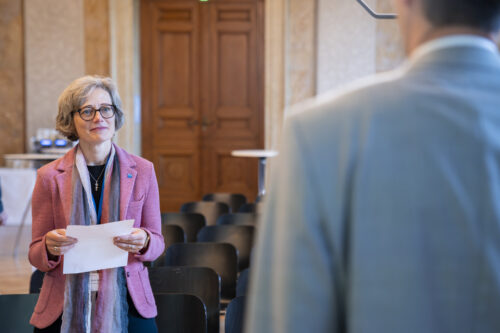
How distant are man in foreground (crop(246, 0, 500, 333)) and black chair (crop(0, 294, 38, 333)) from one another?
2.10 meters

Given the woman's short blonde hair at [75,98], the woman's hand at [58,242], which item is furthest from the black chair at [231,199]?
the woman's hand at [58,242]

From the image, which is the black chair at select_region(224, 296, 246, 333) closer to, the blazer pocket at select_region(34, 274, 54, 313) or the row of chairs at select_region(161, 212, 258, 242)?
the blazer pocket at select_region(34, 274, 54, 313)

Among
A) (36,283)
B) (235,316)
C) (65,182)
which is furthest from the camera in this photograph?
(36,283)

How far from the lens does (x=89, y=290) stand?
214 centimetres

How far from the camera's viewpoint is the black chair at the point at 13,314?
8.30 ft

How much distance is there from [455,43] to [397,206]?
0.23m

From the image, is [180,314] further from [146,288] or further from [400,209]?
[400,209]

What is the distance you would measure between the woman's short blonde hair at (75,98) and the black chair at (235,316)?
3.05 feet

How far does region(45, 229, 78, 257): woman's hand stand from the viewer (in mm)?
2039

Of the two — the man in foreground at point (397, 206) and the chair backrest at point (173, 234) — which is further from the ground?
the man in foreground at point (397, 206)

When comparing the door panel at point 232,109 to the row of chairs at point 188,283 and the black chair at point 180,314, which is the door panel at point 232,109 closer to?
the row of chairs at point 188,283

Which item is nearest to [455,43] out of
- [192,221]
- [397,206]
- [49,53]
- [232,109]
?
[397,206]

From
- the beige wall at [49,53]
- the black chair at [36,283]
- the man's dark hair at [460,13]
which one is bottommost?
the black chair at [36,283]

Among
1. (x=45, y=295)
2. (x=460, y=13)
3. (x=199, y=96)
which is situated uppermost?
(x=199, y=96)
